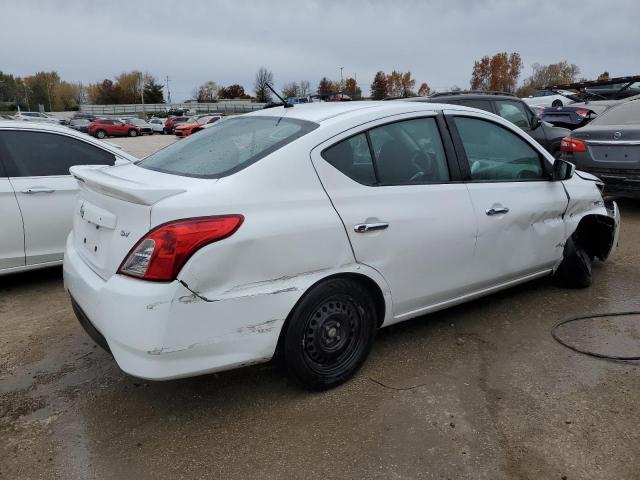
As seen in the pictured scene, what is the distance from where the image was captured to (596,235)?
16.0ft

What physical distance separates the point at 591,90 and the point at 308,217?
62.2 feet

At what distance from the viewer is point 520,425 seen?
9.03 feet

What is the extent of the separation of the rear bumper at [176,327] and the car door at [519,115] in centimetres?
677

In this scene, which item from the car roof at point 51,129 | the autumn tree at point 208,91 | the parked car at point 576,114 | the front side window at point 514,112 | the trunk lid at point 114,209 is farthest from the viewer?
the autumn tree at point 208,91

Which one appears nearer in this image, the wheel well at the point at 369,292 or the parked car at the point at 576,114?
the wheel well at the point at 369,292

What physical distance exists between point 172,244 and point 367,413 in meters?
1.35

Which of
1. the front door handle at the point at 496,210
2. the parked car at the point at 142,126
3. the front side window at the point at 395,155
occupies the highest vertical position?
the front side window at the point at 395,155

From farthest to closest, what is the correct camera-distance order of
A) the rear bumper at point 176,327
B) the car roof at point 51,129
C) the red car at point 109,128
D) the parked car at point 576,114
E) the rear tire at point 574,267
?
1. the red car at point 109,128
2. the parked car at point 576,114
3. the car roof at point 51,129
4. the rear tire at point 574,267
5. the rear bumper at point 176,327

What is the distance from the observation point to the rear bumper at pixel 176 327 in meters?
2.46

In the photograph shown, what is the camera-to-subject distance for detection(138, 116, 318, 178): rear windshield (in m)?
2.90

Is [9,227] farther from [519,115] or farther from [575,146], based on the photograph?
[519,115]

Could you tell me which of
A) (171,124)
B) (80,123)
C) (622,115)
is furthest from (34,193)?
(80,123)

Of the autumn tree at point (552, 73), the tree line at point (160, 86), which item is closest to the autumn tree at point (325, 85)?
the tree line at point (160, 86)

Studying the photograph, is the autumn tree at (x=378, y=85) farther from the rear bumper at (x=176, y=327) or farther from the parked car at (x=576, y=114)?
the rear bumper at (x=176, y=327)
